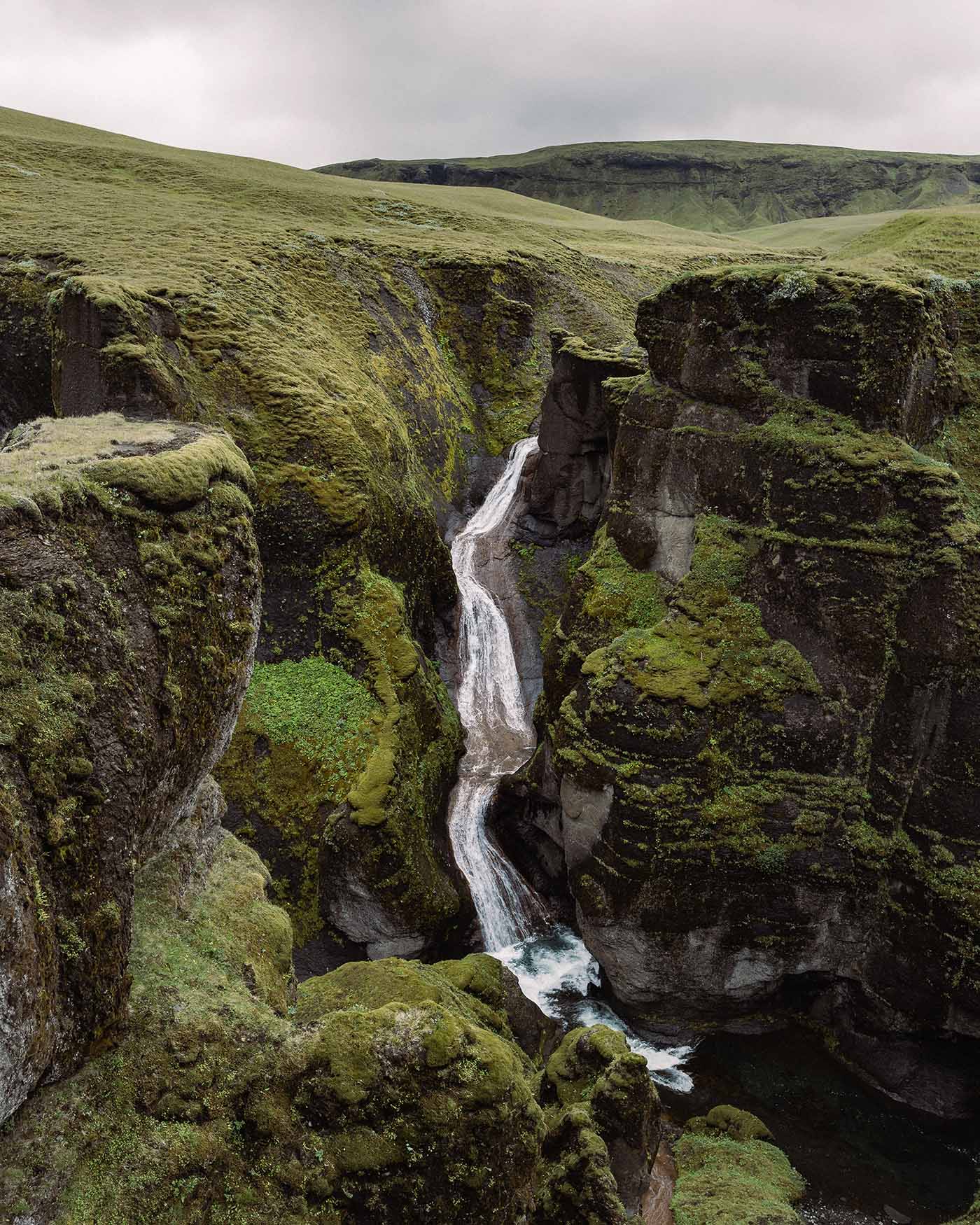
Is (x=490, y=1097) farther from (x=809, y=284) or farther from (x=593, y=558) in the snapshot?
(x=809, y=284)

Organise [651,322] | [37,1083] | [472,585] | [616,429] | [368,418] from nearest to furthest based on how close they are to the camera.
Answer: [37,1083] → [651,322] → [616,429] → [368,418] → [472,585]

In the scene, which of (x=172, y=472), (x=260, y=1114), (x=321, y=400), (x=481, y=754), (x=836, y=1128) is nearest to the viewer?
(x=260, y=1114)

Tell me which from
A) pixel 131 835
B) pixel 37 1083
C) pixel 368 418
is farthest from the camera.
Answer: pixel 368 418

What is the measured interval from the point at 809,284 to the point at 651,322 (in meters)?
4.21

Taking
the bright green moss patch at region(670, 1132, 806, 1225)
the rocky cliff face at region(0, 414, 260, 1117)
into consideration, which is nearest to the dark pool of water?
the bright green moss patch at region(670, 1132, 806, 1225)

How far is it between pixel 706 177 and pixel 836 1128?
156930mm

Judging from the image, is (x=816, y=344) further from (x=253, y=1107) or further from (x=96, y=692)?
(x=253, y=1107)

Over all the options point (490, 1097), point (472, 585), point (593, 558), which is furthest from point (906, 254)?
point (490, 1097)

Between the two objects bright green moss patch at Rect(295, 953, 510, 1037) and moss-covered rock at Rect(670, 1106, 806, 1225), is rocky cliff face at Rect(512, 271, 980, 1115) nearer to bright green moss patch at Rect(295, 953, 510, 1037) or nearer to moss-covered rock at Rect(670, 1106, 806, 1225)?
moss-covered rock at Rect(670, 1106, 806, 1225)

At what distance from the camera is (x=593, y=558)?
21.8m

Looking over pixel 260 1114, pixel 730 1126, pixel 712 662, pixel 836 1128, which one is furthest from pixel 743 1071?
pixel 260 1114

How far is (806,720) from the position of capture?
56.9 feet

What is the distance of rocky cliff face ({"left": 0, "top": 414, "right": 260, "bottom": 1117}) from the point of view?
6.15m

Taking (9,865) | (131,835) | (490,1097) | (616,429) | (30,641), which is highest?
(616,429)
